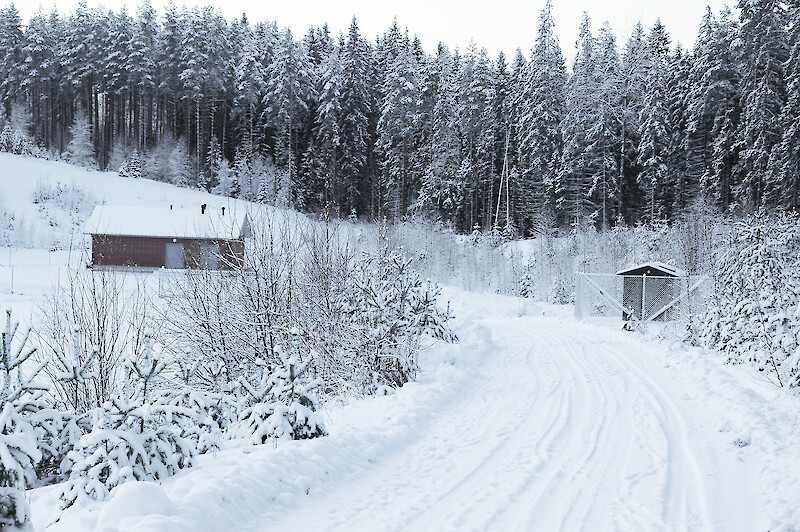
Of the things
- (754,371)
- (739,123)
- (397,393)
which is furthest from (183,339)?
(739,123)

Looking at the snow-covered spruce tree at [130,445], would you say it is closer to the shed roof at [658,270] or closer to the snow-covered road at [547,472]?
the snow-covered road at [547,472]

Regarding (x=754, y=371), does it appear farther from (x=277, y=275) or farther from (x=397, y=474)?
(x=277, y=275)

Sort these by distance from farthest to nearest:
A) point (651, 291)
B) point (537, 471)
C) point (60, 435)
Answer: point (651, 291), point (537, 471), point (60, 435)

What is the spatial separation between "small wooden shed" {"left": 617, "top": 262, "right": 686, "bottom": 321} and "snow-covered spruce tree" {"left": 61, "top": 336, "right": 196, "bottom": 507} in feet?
50.2

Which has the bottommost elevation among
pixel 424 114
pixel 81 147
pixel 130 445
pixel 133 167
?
pixel 130 445

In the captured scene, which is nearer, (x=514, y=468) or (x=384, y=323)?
(x=514, y=468)

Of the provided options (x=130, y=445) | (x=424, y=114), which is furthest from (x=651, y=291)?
(x=424, y=114)

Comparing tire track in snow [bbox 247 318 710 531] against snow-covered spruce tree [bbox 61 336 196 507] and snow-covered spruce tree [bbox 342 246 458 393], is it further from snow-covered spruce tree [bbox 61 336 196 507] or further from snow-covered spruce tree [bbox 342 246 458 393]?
snow-covered spruce tree [bbox 342 246 458 393]

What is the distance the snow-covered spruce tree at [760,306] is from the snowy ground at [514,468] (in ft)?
1.82

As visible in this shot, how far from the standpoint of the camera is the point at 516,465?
5.25 meters

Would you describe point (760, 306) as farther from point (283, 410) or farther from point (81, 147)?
point (81, 147)

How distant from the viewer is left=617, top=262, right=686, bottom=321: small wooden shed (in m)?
17.2

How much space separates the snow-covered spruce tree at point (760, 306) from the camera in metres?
8.18

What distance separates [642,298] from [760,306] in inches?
313
